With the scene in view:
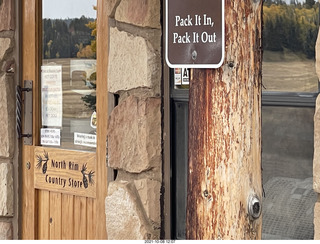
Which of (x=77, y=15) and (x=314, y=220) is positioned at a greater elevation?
(x=77, y=15)

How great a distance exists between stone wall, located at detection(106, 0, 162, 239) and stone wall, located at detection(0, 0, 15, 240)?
43.3 inches

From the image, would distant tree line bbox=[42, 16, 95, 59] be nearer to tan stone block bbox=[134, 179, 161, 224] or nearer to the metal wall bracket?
the metal wall bracket

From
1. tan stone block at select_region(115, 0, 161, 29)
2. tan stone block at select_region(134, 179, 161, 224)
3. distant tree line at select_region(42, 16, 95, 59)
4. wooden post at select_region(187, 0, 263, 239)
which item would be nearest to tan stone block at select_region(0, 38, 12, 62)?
distant tree line at select_region(42, 16, 95, 59)

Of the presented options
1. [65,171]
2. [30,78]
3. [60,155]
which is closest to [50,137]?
[60,155]

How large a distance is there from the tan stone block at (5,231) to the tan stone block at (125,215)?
3.74 ft

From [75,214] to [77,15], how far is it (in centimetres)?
131

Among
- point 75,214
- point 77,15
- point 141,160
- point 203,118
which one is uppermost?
point 77,15

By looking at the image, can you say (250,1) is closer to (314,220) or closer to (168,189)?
(314,220)

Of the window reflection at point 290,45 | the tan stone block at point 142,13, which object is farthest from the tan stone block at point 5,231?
the window reflection at point 290,45

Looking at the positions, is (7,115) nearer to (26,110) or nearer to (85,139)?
(26,110)

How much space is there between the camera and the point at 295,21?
3830mm

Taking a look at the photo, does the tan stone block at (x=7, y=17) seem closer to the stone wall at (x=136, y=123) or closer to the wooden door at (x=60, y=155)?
the wooden door at (x=60, y=155)

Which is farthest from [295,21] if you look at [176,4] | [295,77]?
[176,4]

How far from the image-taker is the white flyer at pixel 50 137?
5.31 m
